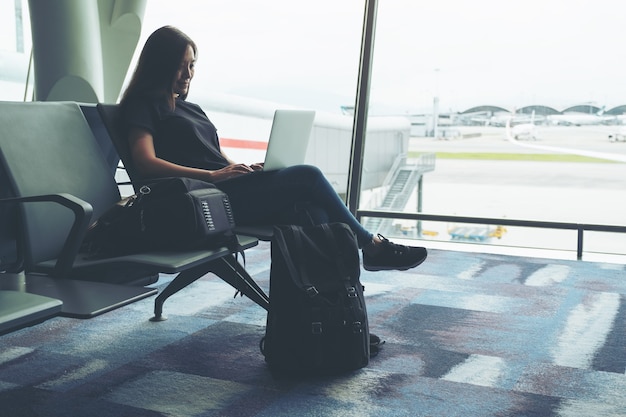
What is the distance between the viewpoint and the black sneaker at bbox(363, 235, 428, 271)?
2.57m

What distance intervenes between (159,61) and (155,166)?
454mm

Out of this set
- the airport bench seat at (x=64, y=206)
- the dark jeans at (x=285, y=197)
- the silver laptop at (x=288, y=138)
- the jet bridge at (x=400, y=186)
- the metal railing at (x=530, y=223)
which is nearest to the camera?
the airport bench seat at (x=64, y=206)

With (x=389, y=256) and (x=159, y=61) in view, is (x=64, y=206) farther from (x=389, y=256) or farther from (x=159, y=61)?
(x=389, y=256)

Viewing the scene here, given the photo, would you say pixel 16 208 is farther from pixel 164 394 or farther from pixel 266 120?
pixel 266 120

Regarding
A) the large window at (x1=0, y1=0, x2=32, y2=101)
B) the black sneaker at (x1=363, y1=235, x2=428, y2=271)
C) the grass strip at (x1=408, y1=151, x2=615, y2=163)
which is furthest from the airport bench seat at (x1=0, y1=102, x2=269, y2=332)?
the grass strip at (x1=408, y1=151, x2=615, y2=163)

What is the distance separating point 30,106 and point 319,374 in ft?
3.97

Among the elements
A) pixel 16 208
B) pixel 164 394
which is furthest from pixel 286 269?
pixel 16 208

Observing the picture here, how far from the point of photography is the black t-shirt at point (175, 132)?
2441 millimetres

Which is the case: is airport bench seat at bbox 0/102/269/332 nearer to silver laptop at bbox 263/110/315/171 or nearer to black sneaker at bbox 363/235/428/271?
silver laptop at bbox 263/110/315/171

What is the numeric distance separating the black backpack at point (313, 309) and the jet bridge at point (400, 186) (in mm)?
2517

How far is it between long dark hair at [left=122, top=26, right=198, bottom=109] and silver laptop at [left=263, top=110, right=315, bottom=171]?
48cm

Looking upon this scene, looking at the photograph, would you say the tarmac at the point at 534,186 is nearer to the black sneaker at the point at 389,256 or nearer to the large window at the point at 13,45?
the black sneaker at the point at 389,256

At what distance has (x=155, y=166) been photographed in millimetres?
2361

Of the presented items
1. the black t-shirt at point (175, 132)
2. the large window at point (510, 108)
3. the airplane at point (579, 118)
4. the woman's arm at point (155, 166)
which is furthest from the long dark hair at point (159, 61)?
the airplane at point (579, 118)
